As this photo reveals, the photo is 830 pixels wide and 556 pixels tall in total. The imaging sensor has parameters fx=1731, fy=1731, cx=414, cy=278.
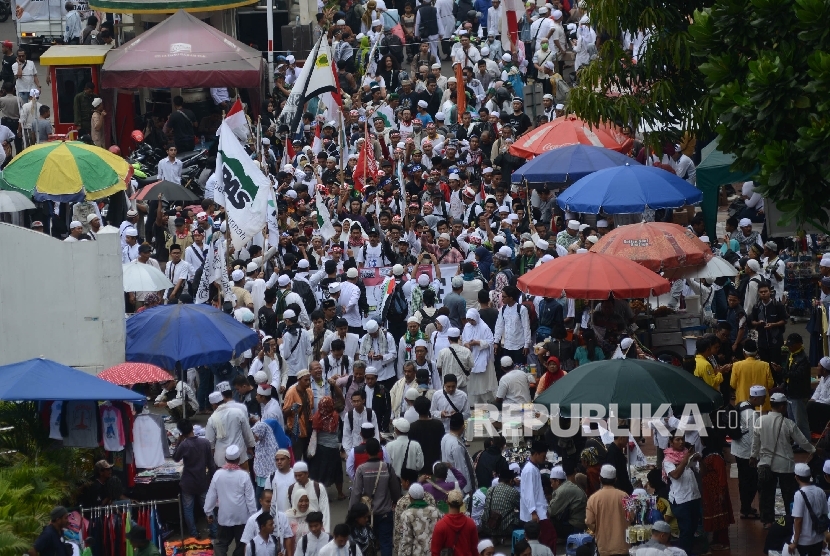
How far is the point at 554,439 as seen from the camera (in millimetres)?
17844

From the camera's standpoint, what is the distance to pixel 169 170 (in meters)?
28.9

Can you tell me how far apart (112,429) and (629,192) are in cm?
821

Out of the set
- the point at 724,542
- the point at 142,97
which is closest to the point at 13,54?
the point at 142,97

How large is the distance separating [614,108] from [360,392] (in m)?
4.35

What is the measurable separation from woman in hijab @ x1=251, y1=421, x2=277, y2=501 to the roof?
17.6 m

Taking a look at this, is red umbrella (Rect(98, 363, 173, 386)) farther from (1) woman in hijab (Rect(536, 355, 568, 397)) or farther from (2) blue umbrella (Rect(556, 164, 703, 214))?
(2) blue umbrella (Rect(556, 164, 703, 214))

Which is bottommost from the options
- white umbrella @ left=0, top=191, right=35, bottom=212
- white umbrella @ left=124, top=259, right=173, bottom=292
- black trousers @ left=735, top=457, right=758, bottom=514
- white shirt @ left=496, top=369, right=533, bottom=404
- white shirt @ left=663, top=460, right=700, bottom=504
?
black trousers @ left=735, top=457, right=758, bottom=514

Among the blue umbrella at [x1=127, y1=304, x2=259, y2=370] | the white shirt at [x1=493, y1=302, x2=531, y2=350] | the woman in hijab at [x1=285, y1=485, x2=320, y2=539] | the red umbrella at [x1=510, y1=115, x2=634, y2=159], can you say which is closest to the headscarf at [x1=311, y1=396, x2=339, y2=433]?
the blue umbrella at [x1=127, y1=304, x2=259, y2=370]

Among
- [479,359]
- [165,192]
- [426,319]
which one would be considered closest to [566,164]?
[426,319]

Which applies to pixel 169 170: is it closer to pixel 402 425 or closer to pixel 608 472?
pixel 402 425

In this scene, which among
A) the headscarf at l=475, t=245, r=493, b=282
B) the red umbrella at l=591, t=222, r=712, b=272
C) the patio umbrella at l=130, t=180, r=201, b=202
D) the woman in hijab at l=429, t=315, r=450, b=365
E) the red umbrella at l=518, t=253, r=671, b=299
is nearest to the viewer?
the red umbrella at l=518, t=253, r=671, b=299

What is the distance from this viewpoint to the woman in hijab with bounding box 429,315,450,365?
19938 mm

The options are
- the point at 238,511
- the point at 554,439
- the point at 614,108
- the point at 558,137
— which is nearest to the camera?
the point at 238,511

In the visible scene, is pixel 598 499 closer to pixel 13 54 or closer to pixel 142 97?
pixel 142 97
